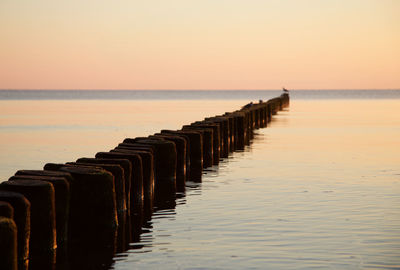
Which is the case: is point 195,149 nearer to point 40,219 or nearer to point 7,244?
point 40,219

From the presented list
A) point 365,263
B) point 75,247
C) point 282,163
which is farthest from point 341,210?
point 282,163

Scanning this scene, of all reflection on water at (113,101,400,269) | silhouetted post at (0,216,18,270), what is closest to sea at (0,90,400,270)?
reflection on water at (113,101,400,269)

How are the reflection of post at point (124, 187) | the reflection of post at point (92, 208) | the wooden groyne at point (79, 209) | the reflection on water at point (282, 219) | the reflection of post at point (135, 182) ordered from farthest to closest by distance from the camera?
1. the reflection of post at point (135, 182)
2. the reflection of post at point (124, 187)
3. the reflection of post at point (92, 208)
4. the reflection on water at point (282, 219)
5. the wooden groyne at point (79, 209)

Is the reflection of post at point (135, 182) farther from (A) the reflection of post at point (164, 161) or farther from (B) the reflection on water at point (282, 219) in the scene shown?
(A) the reflection of post at point (164, 161)

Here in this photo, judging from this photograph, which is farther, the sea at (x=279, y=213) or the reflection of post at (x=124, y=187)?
the reflection of post at (x=124, y=187)

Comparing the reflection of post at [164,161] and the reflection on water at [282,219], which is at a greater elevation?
the reflection of post at [164,161]

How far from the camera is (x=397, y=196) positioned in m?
15.2

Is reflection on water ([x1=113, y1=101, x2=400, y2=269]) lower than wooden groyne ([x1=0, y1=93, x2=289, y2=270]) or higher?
lower

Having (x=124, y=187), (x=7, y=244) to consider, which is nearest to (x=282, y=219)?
(x=124, y=187)

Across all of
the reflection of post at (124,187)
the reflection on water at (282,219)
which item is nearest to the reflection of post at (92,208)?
the reflection of post at (124,187)

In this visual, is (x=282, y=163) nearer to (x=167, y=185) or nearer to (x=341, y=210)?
(x=167, y=185)

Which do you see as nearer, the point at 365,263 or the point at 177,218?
the point at 365,263

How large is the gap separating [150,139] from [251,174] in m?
3.38

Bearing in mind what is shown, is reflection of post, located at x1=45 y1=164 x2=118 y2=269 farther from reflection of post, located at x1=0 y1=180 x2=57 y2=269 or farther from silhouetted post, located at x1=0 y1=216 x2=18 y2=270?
silhouetted post, located at x1=0 y1=216 x2=18 y2=270
